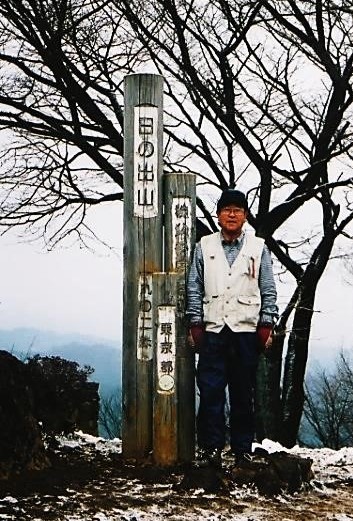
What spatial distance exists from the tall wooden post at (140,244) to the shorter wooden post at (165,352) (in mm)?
143

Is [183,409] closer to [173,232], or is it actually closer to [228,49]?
[173,232]

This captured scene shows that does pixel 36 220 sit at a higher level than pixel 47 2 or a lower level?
lower

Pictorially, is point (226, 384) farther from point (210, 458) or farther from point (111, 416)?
point (111, 416)

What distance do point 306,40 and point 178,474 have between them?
6.06 metres

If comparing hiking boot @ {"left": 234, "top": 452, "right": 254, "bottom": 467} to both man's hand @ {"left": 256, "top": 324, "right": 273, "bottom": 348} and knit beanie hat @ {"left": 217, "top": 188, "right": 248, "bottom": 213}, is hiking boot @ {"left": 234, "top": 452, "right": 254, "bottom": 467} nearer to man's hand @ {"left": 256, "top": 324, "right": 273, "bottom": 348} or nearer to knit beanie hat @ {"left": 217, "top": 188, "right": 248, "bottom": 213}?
man's hand @ {"left": 256, "top": 324, "right": 273, "bottom": 348}

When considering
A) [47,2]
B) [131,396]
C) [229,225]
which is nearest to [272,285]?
[229,225]

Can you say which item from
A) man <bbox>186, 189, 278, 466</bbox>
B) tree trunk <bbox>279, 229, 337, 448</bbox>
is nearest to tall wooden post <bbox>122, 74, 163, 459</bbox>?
man <bbox>186, 189, 278, 466</bbox>

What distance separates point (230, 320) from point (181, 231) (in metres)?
0.88

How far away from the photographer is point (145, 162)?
16.3ft

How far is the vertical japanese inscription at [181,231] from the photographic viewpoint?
4.81 metres

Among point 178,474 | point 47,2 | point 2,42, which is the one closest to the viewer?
point 178,474

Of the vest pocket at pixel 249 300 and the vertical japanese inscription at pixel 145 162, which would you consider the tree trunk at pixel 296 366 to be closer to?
the vertical japanese inscription at pixel 145 162

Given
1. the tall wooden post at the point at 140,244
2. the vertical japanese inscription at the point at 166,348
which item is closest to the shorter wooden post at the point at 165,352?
the vertical japanese inscription at the point at 166,348

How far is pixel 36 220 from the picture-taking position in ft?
31.6
